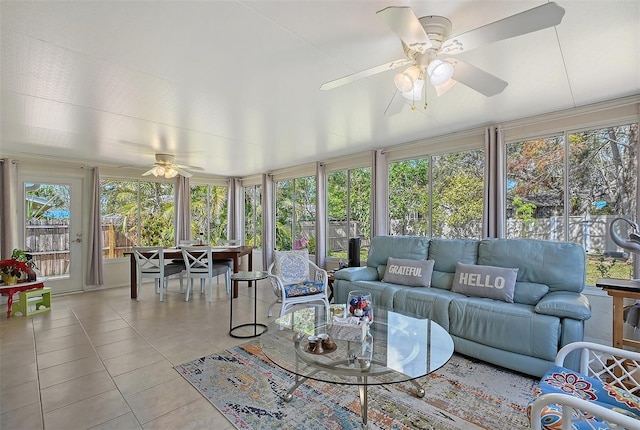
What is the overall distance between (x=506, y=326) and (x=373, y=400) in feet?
4.08

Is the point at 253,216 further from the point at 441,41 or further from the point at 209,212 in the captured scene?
the point at 441,41

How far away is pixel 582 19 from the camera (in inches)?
65.4

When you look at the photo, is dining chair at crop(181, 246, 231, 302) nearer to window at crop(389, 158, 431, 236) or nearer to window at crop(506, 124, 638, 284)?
window at crop(389, 158, 431, 236)

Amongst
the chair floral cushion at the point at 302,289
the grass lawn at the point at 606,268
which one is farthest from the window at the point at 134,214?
the grass lawn at the point at 606,268

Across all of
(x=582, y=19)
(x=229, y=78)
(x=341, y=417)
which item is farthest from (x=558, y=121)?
(x=341, y=417)

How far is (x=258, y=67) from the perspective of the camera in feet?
7.14

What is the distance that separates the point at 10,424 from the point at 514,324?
3.49 metres

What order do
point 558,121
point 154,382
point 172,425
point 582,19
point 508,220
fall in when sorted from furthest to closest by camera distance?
point 508,220 < point 558,121 < point 154,382 < point 172,425 < point 582,19

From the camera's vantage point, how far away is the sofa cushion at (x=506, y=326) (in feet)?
7.28

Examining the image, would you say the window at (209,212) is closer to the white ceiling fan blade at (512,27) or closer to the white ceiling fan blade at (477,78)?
the white ceiling fan blade at (477,78)

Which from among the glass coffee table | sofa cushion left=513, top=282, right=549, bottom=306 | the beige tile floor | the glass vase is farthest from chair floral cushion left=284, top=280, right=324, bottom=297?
sofa cushion left=513, top=282, right=549, bottom=306

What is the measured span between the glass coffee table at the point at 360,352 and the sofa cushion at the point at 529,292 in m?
1.06

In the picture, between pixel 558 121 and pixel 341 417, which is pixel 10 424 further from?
pixel 558 121

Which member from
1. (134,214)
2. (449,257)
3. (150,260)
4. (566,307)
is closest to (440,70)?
(566,307)
